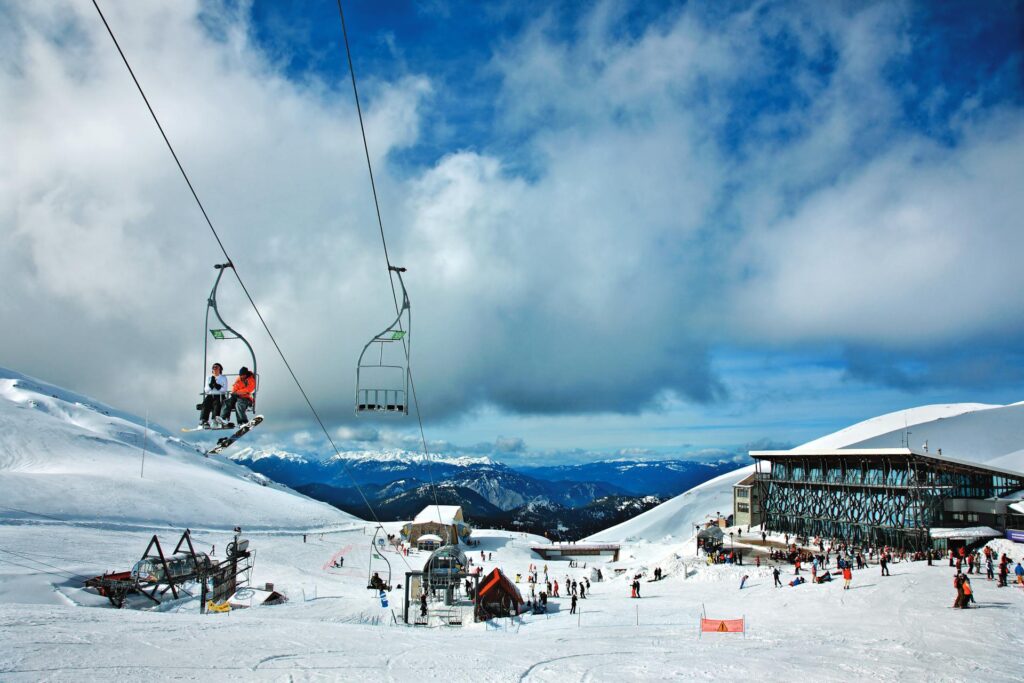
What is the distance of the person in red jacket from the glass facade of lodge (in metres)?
54.6

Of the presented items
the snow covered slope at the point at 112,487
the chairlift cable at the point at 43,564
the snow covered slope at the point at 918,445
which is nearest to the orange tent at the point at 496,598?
the chairlift cable at the point at 43,564

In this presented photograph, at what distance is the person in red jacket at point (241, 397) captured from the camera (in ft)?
43.5

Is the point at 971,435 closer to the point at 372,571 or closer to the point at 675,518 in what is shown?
the point at 675,518

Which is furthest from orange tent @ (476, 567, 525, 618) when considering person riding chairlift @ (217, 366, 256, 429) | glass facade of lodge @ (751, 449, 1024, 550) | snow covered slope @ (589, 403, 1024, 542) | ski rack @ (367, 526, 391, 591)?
snow covered slope @ (589, 403, 1024, 542)

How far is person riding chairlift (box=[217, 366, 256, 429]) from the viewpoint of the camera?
522 inches

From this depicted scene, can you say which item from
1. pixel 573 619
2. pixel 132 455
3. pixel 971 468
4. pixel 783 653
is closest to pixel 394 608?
pixel 573 619

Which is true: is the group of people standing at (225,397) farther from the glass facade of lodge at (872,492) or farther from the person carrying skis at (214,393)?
the glass facade of lodge at (872,492)

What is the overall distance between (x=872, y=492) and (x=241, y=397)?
58070mm

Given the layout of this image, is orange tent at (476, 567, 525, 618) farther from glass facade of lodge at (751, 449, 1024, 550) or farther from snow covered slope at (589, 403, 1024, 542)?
snow covered slope at (589, 403, 1024, 542)

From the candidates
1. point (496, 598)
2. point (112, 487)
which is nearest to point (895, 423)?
point (496, 598)

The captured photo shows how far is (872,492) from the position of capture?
176 feet

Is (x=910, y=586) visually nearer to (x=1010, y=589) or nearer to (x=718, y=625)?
(x=1010, y=589)


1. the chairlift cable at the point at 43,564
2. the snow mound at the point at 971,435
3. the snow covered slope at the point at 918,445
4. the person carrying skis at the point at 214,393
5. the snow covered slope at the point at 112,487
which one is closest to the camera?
the person carrying skis at the point at 214,393

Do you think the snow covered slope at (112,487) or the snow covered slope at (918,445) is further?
the snow covered slope at (918,445)
